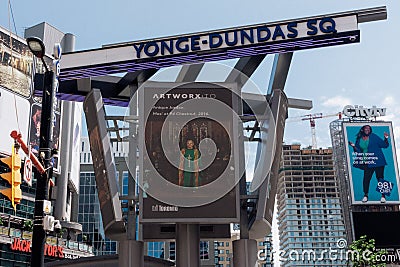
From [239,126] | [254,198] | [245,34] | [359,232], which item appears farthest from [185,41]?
[359,232]

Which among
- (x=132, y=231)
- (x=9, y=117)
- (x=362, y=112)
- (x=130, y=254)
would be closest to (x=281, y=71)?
(x=132, y=231)

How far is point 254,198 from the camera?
19703 mm

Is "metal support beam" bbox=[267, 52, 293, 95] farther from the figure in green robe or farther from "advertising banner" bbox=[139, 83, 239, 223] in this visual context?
the figure in green robe

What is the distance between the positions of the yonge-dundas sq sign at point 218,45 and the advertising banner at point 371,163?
197ft

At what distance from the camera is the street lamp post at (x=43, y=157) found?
35.5 feet

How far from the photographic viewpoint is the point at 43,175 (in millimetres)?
11258

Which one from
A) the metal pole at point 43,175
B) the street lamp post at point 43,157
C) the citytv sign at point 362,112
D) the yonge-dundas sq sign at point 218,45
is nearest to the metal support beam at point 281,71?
the yonge-dundas sq sign at point 218,45

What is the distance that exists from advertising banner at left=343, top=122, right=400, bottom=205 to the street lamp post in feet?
227

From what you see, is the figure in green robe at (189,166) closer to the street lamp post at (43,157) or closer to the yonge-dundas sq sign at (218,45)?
the yonge-dundas sq sign at (218,45)

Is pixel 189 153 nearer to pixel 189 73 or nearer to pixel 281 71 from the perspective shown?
pixel 189 73

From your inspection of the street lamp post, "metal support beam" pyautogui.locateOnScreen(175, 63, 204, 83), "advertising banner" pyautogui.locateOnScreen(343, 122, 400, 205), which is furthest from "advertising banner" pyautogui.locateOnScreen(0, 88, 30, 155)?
"advertising banner" pyautogui.locateOnScreen(343, 122, 400, 205)

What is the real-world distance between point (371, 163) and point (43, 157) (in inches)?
2864

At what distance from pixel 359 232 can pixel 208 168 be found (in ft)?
176

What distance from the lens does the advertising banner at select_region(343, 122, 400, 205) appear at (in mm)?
76562
